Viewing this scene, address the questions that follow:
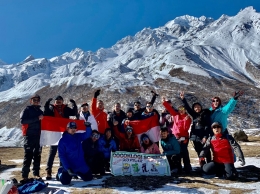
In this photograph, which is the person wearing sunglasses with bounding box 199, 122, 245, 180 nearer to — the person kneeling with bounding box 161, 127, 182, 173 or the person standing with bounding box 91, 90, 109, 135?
the person kneeling with bounding box 161, 127, 182, 173

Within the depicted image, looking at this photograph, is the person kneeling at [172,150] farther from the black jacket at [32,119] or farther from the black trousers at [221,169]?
the black jacket at [32,119]

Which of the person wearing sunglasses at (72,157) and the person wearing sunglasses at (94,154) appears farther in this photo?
the person wearing sunglasses at (94,154)

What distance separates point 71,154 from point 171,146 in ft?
13.0

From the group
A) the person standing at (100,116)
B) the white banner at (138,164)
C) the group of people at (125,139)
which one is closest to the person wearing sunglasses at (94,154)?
the group of people at (125,139)

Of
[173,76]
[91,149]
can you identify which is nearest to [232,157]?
[91,149]

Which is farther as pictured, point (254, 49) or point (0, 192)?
point (254, 49)

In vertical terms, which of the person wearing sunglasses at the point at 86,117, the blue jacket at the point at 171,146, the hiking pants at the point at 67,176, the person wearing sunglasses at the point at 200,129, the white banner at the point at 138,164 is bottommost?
the hiking pants at the point at 67,176

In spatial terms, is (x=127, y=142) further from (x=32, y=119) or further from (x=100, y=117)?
(x=32, y=119)

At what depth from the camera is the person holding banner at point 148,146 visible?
38.2 feet

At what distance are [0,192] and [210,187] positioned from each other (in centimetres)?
622

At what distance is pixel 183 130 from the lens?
1164 centimetres

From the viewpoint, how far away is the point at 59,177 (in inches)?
384

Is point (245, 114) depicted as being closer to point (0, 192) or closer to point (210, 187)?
point (210, 187)

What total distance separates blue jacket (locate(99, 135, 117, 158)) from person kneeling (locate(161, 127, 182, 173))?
205 cm
